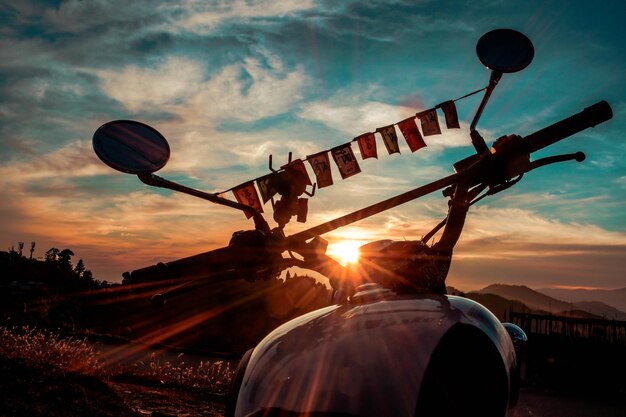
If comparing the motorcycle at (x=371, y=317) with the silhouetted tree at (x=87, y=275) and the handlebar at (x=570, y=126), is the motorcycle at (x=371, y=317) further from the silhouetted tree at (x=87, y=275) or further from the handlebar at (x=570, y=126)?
the silhouetted tree at (x=87, y=275)

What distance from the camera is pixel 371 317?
6.56ft

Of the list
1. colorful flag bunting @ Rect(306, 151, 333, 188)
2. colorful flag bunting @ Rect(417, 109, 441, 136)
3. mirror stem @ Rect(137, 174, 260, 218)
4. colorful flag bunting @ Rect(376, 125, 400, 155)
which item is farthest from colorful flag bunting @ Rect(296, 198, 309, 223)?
colorful flag bunting @ Rect(417, 109, 441, 136)

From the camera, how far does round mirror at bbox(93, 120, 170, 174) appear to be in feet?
6.81

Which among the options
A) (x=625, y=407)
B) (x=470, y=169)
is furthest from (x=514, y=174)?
(x=625, y=407)

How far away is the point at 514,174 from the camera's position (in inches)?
103

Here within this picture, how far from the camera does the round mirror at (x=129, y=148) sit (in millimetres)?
2074

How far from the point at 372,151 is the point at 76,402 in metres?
8.09

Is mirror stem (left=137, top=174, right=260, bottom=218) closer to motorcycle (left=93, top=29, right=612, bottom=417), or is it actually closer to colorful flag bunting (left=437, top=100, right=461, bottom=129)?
motorcycle (left=93, top=29, right=612, bottom=417)

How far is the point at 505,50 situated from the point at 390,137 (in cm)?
861

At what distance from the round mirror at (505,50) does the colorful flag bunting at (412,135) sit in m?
8.55

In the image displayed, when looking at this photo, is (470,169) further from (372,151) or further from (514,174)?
(372,151)

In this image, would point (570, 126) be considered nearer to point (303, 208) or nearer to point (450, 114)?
point (303, 208)

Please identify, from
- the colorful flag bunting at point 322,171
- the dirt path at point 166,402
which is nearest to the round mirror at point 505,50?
the dirt path at point 166,402

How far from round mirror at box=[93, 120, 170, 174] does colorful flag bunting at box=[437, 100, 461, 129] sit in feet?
30.8
